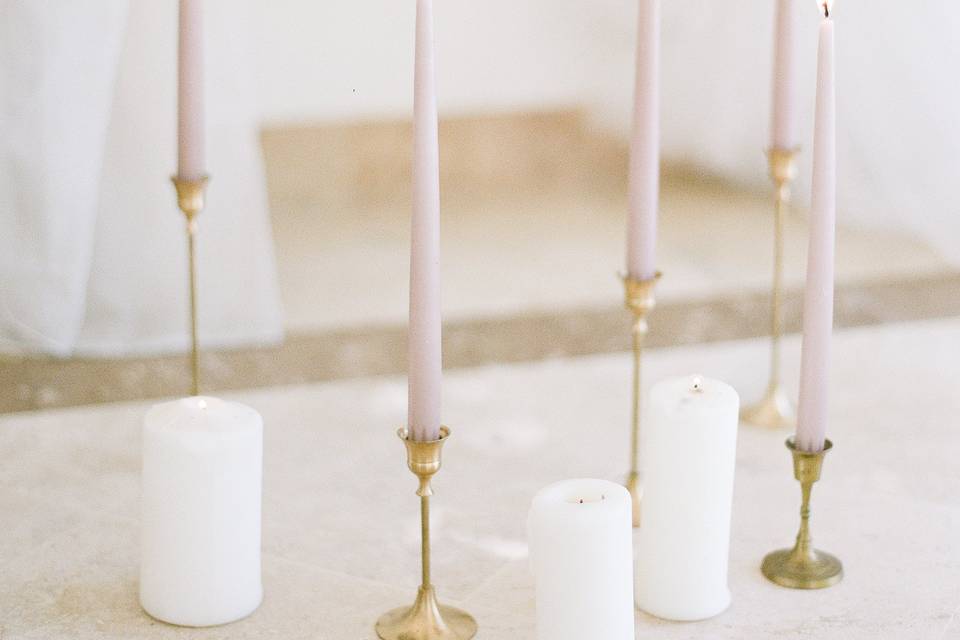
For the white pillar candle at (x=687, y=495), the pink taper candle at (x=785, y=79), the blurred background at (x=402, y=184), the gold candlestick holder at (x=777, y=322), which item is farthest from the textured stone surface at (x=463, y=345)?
the white pillar candle at (x=687, y=495)

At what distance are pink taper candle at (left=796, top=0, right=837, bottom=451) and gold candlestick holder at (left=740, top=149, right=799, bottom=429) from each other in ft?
1.40

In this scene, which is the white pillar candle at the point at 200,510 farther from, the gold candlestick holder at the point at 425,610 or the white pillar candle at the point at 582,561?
the white pillar candle at the point at 582,561

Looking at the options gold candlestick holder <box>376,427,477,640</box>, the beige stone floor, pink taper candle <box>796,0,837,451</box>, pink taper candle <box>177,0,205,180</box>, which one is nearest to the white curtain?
the beige stone floor

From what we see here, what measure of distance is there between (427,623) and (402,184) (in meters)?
1.69

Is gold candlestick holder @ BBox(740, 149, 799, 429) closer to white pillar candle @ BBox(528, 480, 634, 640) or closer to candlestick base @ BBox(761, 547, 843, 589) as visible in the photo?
candlestick base @ BBox(761, 547, 843, 589)

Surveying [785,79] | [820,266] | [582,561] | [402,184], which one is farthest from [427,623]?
[402,184]

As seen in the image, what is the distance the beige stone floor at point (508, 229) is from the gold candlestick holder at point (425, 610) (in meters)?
0.87

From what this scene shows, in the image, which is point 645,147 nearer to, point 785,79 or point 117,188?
point 785,79

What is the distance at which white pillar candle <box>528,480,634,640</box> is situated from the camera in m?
1.03

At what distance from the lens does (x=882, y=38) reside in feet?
7.47

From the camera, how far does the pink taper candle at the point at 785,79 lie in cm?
149

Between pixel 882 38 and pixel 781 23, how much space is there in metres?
0.85

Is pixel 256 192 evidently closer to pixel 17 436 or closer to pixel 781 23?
pixel 17 436

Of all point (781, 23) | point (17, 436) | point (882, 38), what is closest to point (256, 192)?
point (17, 436)
